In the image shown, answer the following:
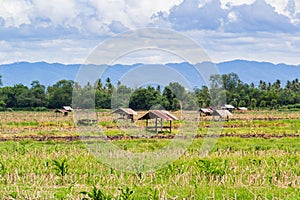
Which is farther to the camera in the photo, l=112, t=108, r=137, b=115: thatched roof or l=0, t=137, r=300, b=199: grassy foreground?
l=112, t=108, r=137, b=115: thatched roof

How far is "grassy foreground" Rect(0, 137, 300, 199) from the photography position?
1073 cm

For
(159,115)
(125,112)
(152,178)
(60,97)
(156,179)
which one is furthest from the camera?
(60,97)

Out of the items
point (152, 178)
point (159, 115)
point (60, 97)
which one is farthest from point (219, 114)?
point (60, 97)

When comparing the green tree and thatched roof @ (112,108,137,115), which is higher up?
the green tree

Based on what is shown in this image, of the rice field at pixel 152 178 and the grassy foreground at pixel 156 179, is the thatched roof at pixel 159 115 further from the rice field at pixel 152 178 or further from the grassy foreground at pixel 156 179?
the grassy foreground at pixel 156 179

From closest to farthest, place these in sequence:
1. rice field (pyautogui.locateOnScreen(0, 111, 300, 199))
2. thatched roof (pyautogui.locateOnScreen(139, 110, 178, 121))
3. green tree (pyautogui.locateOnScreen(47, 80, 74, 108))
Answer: rice field (pyautogui.locateOnScreen(0, 111, 300, 199))
thatched roof (pyautogui.locateOnScreen(139, 110, 178, 121))
green tree (pyautogui.locateOnScreen(47, 80, 74, 108))

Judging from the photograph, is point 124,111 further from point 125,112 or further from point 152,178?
point 152,178

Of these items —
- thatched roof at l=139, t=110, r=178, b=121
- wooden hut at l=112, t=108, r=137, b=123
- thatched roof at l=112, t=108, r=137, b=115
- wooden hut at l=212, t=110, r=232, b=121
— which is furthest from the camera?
wooden hut at l=212, t=110, r=232, b=121

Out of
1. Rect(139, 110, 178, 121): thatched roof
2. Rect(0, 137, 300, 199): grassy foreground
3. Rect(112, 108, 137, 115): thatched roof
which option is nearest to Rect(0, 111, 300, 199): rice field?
Rect(0, 137, 300, 199): grassy foreground

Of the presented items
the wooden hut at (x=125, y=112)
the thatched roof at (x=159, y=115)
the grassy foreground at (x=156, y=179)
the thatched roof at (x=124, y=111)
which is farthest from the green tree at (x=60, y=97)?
the grassy foreground at (x=156, y=179)

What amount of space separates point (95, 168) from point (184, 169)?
2345mm

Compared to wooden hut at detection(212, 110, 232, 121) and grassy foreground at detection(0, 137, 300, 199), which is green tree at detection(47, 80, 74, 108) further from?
grassy foreground at detection(0, 137, 300, 199)

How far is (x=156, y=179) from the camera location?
12961 mm

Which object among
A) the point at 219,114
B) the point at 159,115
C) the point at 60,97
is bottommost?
the point at 159,115
